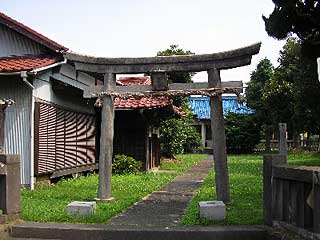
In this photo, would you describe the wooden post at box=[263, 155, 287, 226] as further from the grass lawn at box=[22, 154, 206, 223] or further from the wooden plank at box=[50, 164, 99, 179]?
the wooden plank at box=[50, 164, 99, 179]

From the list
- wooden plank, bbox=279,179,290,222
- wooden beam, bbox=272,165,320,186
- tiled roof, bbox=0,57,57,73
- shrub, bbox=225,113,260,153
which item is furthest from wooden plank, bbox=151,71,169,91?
shrub, bbox=225,113,260,153

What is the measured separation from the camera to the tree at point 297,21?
997cm

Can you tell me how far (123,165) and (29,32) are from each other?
7.13 metres

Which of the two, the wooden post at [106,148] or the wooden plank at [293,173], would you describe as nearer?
the wooden plank at [293,173]

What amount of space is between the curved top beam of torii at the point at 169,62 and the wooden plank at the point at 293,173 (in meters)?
3.87

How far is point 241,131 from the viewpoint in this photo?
133 ft

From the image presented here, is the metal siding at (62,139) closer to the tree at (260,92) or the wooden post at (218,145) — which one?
the wooden post at (218,145)

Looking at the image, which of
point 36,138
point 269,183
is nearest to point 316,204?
point 269,183

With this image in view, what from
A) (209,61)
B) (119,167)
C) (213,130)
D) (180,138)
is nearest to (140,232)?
(213,130)

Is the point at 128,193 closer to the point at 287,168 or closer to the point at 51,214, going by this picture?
the point at 51,214

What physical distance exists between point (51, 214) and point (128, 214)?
1.64 m

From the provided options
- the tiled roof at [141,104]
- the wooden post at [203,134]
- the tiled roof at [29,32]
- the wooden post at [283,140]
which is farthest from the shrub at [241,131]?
the wooden post at [283,140]

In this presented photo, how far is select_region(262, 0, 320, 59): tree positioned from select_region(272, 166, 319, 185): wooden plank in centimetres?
389

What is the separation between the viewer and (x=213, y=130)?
35.9 ft
